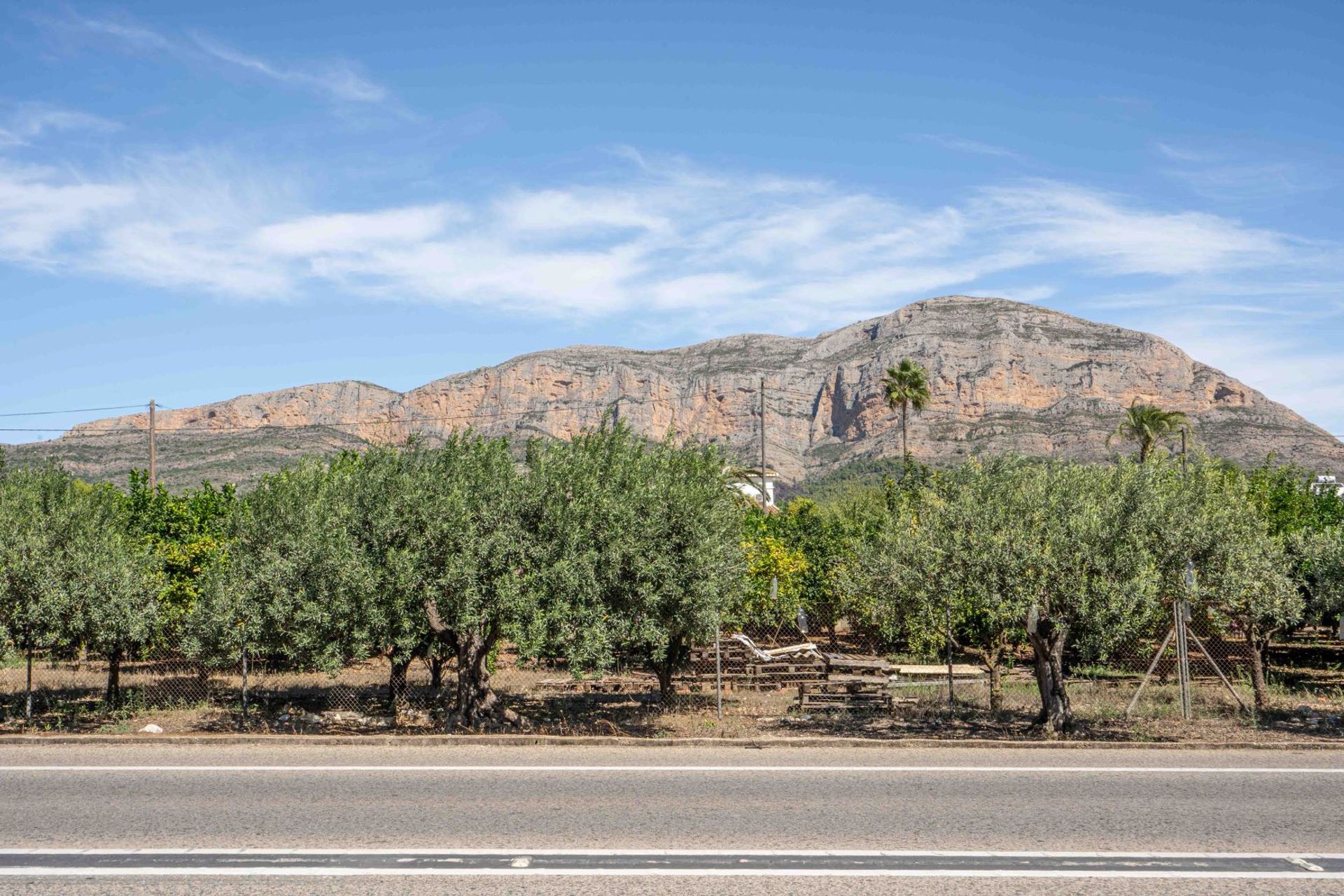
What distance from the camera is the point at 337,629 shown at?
51.1 feet

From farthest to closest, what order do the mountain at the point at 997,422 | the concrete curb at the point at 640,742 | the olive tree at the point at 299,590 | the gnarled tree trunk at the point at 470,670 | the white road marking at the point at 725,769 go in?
the mountain at the point at 997,422, the gnarled tree trunk at the point at 470,670, the olive tree at the point at 299,590, the concrete curb at the point at 640,742, the white road marking at the point at 725,769

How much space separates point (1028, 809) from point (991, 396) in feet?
620

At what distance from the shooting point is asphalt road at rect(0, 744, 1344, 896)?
7992mm

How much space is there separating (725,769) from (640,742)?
7.96ft

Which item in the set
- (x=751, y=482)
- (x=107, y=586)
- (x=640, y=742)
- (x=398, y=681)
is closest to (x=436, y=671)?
(x=398, y=681)

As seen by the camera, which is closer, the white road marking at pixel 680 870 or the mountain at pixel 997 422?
the white road marking at pixel 680 870

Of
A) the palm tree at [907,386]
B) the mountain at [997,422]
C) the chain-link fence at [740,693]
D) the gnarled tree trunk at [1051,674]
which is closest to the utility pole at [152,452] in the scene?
the chain-link fence at [740,693]

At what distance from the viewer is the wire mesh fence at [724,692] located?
57.1 ft

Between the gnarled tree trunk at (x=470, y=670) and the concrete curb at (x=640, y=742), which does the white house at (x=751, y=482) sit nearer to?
the gnarled tree trunk at (x=470, y=670)

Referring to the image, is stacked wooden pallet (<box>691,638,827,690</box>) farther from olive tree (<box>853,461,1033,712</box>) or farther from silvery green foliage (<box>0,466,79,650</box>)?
silvery green foliage (<box>0,466,79,650</box>)

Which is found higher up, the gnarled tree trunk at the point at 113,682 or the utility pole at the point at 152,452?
the utility pole at the point at 152,452

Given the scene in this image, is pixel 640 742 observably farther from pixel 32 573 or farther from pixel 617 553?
pixel 32 573

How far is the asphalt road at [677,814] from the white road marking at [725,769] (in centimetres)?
6

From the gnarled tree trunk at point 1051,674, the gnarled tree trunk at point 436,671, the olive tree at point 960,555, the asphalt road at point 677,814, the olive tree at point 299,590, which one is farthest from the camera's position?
the gnarled tree trunk at point 436,671
